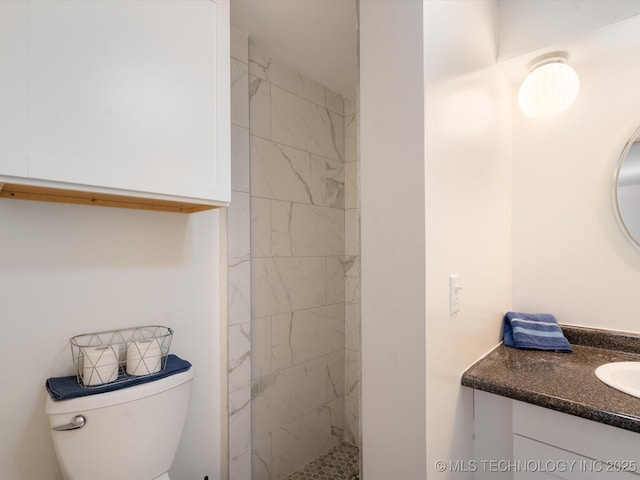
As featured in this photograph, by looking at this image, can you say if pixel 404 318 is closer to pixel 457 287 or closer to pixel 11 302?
pixel 457 287

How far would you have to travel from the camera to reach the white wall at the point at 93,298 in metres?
1.06

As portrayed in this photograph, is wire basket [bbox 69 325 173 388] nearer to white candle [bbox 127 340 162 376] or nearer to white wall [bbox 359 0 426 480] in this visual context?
white candle [bbox 127 340 162 376]

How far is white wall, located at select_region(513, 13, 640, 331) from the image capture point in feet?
4.60

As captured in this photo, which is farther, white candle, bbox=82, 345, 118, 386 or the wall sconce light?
the wall sconce light

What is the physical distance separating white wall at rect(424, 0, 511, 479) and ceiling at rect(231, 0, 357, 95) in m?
0.61

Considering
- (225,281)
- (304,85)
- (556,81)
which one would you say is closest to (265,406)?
(225,281)

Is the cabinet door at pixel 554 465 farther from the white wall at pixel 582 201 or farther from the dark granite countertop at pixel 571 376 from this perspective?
the white wall at pixel 582 201

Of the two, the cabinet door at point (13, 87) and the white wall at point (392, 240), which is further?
the white wall at point (392, 240)

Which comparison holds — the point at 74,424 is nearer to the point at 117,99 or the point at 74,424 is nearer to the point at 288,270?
the point at 117,99

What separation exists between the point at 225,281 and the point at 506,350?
1.27m

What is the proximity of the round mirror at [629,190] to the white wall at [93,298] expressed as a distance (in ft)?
5.62

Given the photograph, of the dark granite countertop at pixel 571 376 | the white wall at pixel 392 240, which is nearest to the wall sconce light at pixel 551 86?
the white wall at pixel 392 240

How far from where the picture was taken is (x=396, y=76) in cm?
100

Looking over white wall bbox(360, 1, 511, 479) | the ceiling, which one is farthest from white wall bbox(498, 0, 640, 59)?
the ceiling
